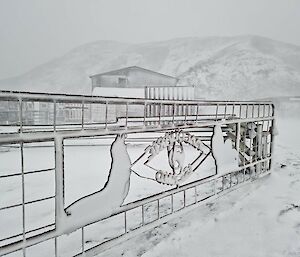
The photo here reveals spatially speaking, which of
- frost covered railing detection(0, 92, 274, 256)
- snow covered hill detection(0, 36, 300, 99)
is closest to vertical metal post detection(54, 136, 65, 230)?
frost covered railing detection(0, 92, 274, 256)

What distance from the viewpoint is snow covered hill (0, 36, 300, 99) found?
21.1 m

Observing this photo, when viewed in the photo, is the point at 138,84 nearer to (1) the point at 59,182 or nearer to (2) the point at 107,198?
(2) the point at 107,198

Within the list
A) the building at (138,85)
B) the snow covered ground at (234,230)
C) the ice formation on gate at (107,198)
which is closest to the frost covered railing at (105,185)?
the ice formation on gate at (107,198)

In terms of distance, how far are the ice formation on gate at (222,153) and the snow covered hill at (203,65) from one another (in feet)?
56.5

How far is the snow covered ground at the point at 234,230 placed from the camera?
1.89m

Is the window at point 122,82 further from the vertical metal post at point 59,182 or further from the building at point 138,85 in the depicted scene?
the vertical metal post at point 59,182

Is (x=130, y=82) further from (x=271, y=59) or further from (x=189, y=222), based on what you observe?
(x=271, y=59)

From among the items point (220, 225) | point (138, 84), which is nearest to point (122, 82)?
point (138, 84)

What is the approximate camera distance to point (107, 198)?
1.79 metres

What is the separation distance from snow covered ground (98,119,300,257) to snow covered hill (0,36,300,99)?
17474 millimetres

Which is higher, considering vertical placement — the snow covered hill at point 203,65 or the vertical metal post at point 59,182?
the snow covered hill at point 203,65

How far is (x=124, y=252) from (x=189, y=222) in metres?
0.77

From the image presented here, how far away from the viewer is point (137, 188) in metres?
3.55

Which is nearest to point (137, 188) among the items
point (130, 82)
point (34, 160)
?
point (34, 160)
